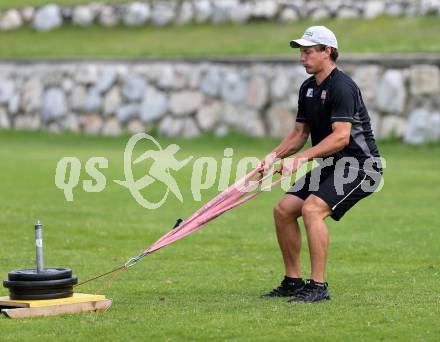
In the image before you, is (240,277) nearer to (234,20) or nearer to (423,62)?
(423,62)

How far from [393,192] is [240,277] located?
25.0 feet

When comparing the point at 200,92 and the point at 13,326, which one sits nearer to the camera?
the point at 13,326

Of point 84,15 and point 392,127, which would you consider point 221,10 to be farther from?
point 392,127

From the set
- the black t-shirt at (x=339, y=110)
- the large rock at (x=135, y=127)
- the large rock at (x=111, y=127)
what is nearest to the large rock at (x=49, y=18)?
the large rock at (x=111, y=127)

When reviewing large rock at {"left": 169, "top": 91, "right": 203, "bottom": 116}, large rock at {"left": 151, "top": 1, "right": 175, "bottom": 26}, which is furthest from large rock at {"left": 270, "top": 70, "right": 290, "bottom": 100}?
large rock at {"left": 151, "top": 1, "right": 175, "bottom": 26}

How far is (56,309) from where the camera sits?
31.7 ft

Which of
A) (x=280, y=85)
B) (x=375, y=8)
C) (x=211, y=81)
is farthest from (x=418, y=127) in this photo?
(x=211, y=81)

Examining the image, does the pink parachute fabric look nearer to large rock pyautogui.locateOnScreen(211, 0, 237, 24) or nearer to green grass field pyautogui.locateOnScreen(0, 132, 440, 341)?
green grass field pyautogui.locateOnScreen(0, 132, 440, 341)

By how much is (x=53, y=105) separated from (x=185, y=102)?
12.9 ft

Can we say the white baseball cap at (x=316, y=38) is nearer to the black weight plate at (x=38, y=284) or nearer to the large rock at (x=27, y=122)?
the black weight plate at (x=38, y=284)

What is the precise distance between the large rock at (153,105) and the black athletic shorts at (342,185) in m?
19.3

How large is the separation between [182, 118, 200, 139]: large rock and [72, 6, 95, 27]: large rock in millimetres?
6735

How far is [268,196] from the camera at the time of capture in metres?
19.4

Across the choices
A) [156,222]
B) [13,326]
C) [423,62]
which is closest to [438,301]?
[13,326]
